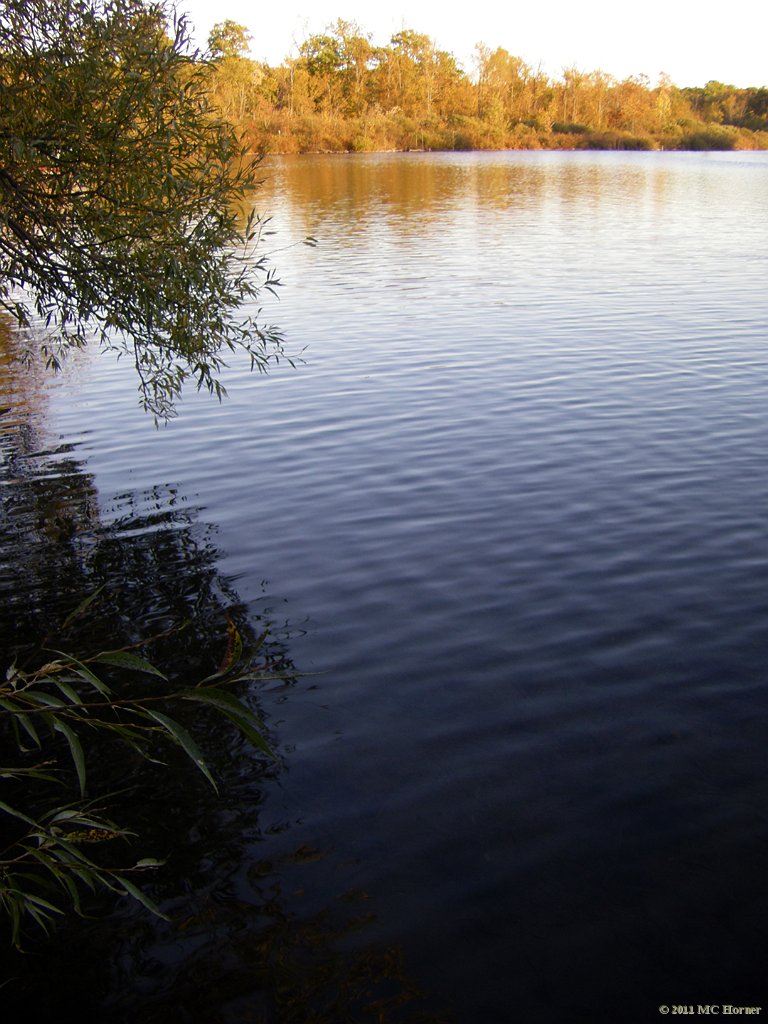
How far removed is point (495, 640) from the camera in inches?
294

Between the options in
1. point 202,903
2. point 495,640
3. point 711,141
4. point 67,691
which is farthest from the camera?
point 711,141

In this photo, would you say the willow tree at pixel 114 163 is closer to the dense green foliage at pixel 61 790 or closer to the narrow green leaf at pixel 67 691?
the dense green foliage at pixel 61 790

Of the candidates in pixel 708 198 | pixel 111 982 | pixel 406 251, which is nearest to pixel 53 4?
pixel 111 982

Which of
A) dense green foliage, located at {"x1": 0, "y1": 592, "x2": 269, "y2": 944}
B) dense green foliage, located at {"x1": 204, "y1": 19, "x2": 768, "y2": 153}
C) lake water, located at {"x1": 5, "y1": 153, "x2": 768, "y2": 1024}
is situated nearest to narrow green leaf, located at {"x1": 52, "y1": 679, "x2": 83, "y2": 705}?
dense green foliage, located at {"x1": 0, "y1": 592, "x2": 269, "y2": 944}

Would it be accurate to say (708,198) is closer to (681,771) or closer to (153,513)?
(153,513)

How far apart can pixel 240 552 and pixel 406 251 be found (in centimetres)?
2320

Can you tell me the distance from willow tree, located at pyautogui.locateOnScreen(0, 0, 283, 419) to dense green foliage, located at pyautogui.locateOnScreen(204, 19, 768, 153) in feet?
274

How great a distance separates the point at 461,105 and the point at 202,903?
133858 millimetres

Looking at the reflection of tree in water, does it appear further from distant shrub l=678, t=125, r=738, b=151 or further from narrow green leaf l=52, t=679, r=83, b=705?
distant shrub l=678, t=125, r=738, b=151

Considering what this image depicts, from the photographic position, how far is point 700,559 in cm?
872

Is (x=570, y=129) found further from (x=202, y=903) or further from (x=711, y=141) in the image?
(x=202, y=903)

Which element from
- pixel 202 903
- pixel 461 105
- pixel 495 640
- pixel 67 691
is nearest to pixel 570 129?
pixel 461 105

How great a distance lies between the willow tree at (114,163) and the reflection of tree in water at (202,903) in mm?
3424

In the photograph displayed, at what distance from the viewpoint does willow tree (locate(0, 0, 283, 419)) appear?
919cm
